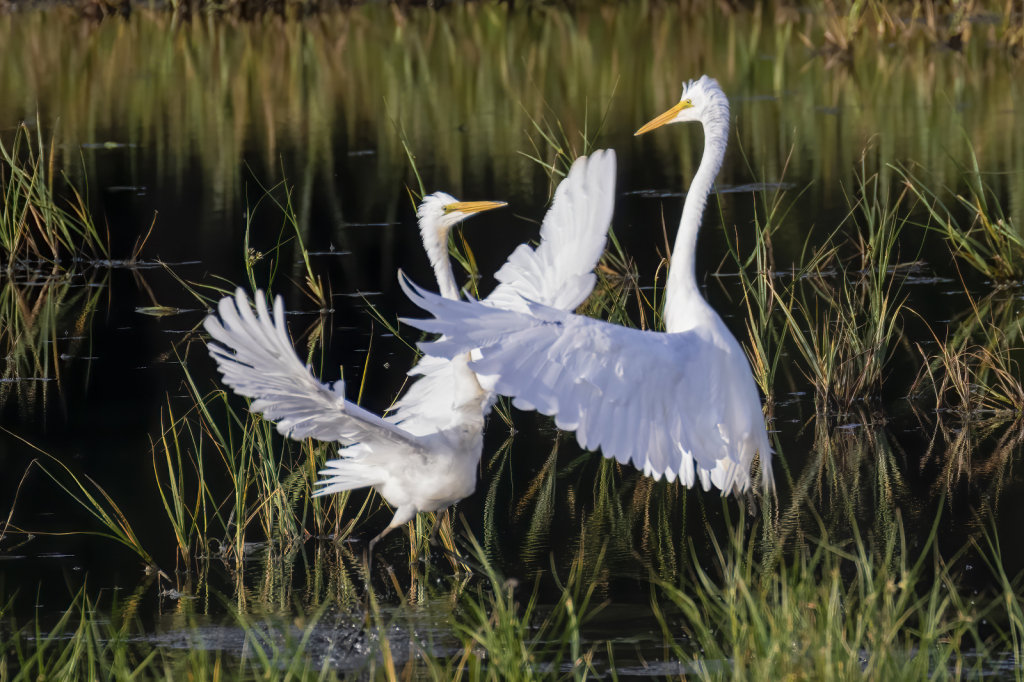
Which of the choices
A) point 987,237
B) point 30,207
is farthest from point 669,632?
point 30,207

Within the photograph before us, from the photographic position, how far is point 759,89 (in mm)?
17234

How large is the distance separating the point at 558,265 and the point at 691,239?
0.54m

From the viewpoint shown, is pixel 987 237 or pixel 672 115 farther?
pixel 987 237

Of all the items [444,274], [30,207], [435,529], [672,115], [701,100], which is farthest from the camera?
[30,207]

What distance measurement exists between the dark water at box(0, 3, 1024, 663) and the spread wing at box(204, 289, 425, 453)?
2.41 feet

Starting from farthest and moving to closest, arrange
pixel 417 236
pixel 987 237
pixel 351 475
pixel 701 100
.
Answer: pixel 417 236 < pixel 987 237 < pixel 701 100 < pixel 351 475

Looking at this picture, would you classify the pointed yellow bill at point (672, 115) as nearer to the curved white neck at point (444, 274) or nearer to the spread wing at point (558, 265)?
the spread wing at point (558, 265)

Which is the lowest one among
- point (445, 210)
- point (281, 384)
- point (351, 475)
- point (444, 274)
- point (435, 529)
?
point (435, 529)

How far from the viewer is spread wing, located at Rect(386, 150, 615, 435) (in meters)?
5.03

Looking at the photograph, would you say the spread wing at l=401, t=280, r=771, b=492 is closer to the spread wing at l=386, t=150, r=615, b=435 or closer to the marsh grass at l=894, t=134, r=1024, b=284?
the spread wing at l=386, t=150, r=615, b=435

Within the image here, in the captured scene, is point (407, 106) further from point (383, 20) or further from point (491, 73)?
point (383, 20)

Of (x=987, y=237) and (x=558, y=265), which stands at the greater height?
(x=558, y=265)

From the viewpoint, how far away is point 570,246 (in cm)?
519

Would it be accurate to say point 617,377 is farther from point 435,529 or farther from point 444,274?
point 444,274
